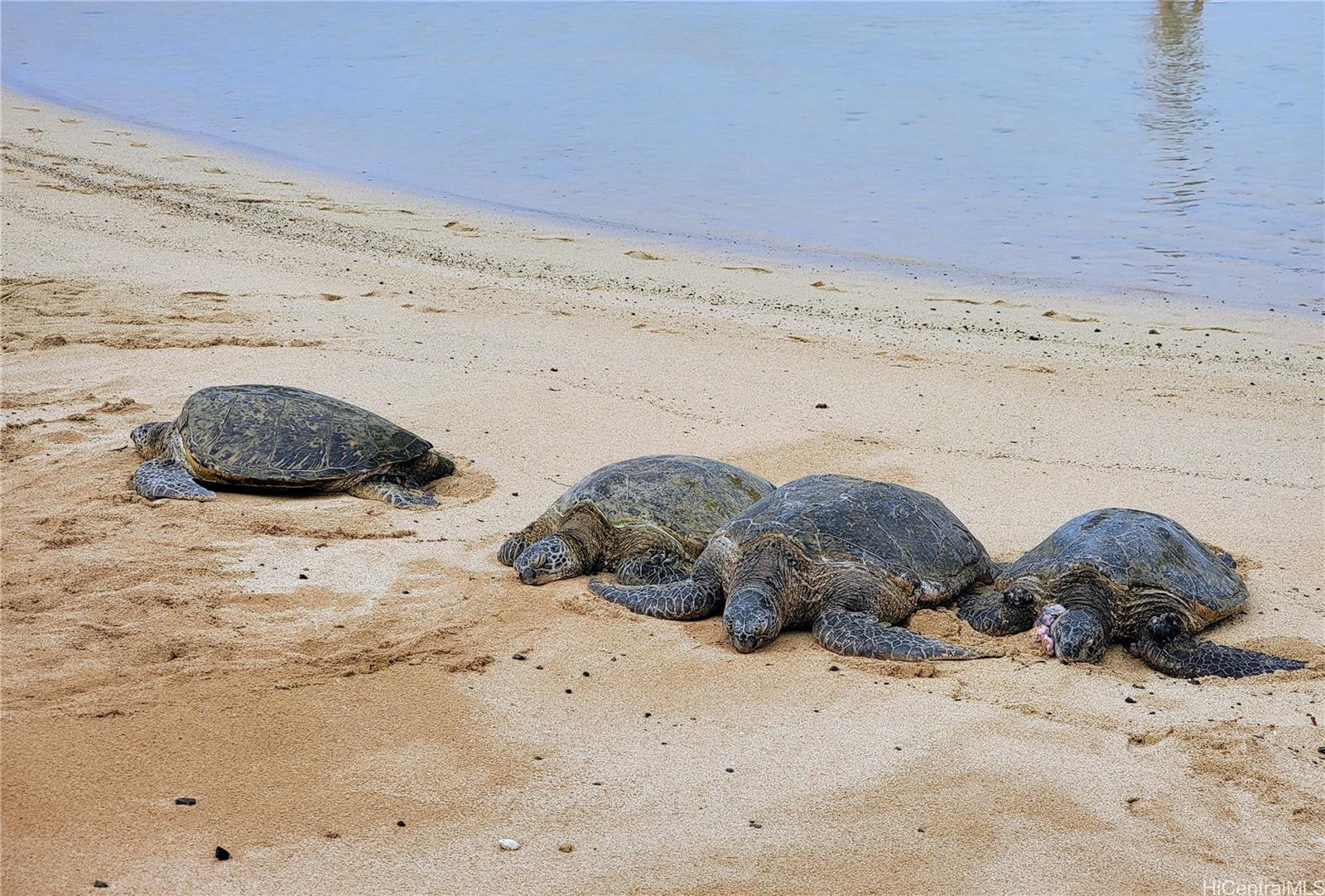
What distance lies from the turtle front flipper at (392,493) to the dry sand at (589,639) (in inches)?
3.8

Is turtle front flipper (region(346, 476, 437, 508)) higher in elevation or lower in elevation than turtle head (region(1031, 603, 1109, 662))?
lower

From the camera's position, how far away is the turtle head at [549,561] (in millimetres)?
5434

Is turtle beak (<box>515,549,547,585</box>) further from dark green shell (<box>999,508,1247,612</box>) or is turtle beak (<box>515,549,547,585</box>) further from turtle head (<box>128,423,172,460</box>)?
turtle head (<box>128,423,172,460</box>)

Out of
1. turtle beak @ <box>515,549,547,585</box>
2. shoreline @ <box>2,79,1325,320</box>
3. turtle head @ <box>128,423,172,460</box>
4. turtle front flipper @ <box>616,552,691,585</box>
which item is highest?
shoreline @ <box>2,79,1325,320</box>

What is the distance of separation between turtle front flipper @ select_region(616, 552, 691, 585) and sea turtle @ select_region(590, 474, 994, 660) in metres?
0.13

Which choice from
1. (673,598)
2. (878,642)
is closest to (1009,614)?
(878,642)

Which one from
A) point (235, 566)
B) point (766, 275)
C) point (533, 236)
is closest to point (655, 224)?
point (533, 236)

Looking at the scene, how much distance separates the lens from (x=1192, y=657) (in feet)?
15.5

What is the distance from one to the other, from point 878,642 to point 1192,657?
1261mm

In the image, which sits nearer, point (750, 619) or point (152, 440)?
point (750, 619)

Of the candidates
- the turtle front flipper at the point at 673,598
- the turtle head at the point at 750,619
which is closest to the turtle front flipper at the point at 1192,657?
the turtle head at the point at 750,619

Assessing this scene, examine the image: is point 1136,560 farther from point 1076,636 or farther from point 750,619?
point 750,619

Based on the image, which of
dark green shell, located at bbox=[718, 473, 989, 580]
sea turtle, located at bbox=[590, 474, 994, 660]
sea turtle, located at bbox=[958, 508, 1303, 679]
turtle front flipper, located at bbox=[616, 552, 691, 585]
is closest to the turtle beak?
sea turtle, located at bbox=[590, 474, 994, 660]

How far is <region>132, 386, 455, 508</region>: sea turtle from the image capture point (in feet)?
21.1
